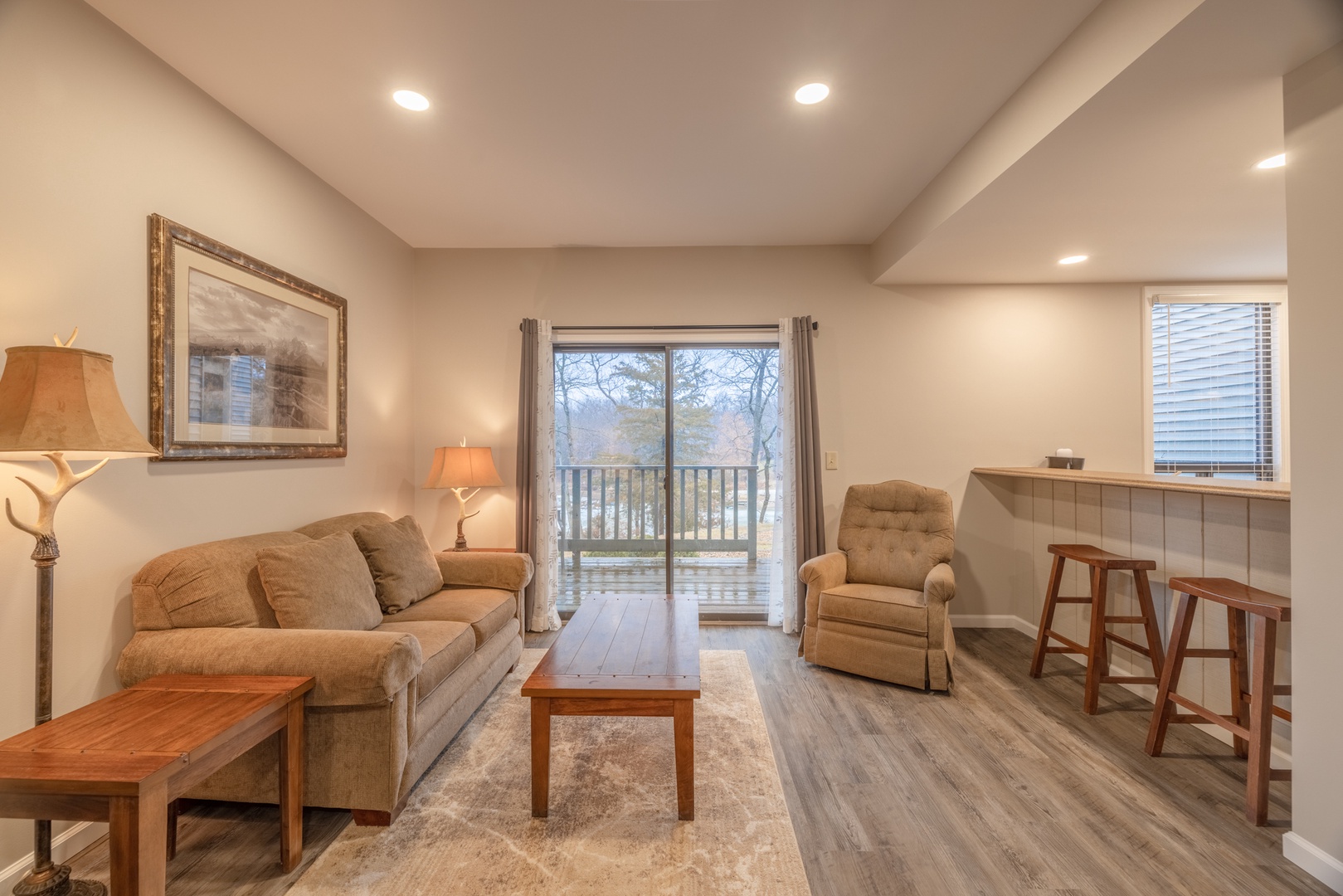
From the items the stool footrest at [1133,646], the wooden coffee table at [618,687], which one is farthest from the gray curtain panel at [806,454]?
the wooden coffee table at [618,687]

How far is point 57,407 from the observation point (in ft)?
4.80

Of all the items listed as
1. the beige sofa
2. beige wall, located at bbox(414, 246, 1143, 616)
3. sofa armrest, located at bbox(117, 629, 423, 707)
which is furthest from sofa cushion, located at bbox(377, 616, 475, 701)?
beige wall, located at bbox(414, 246, 1143, 616)

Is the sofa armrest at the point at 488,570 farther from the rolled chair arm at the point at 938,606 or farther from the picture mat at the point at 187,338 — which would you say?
the rolled chair arm at the point at 938,606

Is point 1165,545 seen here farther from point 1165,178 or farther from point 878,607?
point 1165,178

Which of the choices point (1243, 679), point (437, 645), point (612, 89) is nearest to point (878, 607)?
point (1243, 679)

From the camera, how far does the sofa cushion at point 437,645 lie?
2.17 meters

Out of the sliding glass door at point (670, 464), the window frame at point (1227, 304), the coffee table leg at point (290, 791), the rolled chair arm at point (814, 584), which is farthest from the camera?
the sliding glass door at point (670, 464)

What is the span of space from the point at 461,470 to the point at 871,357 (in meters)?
2.93

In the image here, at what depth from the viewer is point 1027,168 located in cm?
240

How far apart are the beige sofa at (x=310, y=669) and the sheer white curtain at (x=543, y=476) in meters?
1.82

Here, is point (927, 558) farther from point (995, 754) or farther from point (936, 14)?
point (936, 14)

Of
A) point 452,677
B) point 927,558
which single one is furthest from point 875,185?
point 452,677

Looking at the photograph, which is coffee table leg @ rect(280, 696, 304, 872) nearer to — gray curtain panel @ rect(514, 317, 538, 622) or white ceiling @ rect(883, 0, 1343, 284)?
gray curtain panel @ rect(514, 317, 538, 622)

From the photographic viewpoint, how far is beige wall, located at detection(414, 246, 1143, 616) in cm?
415
